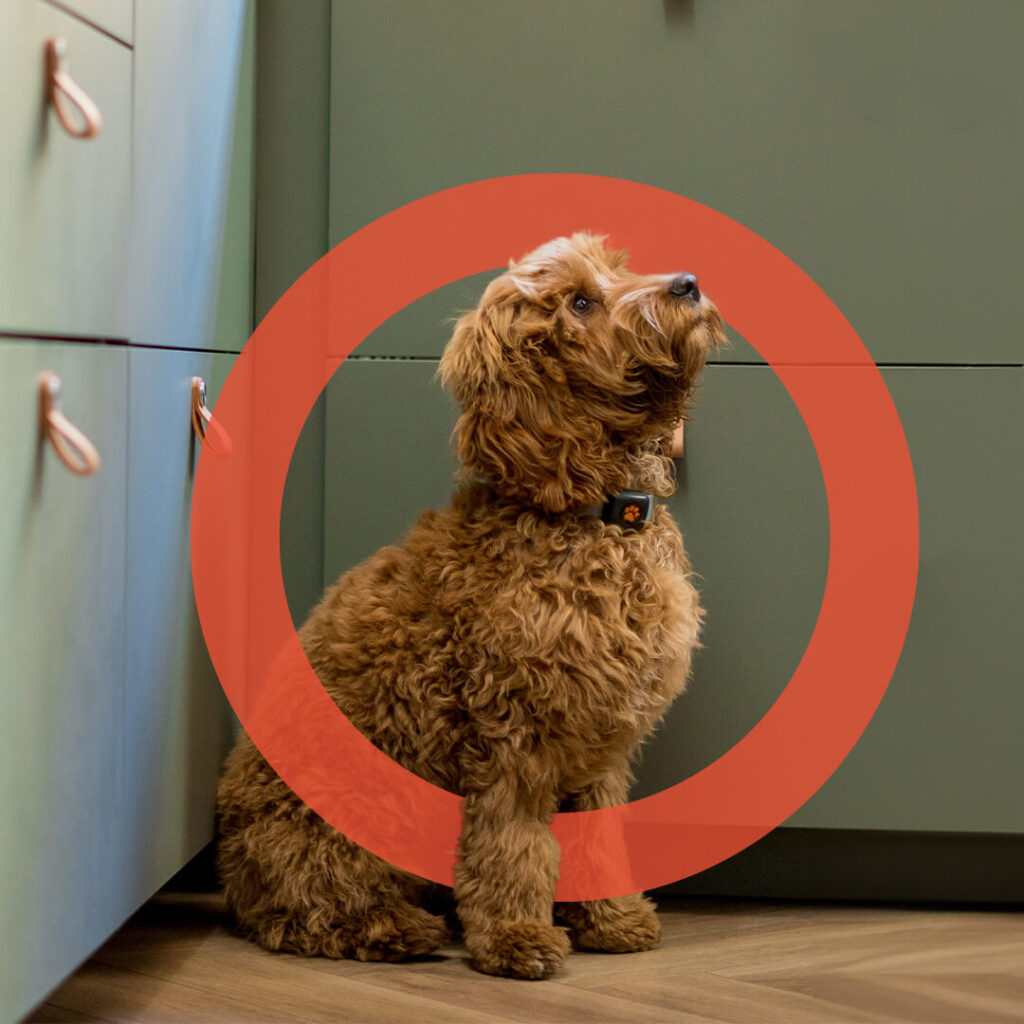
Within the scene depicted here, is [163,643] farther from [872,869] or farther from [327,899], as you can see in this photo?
[872,869]

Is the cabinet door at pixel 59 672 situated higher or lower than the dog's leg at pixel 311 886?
higher

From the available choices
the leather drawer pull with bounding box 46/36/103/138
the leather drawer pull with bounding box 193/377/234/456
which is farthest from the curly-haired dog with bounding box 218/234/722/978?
the leather drawer pull with bounding box 46/36/103/138

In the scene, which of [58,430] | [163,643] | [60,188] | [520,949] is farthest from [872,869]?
[60,188]

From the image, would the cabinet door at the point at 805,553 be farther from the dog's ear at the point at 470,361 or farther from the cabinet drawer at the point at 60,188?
the cabinet drawer at the point at 60,188

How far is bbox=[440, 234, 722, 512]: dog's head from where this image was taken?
56.4 inches

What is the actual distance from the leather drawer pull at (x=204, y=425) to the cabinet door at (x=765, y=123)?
382mm

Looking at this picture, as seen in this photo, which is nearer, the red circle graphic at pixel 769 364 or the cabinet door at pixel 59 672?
the cabinet door at pixel 59 672

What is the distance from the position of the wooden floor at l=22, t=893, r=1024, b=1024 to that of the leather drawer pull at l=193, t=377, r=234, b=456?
0.68m

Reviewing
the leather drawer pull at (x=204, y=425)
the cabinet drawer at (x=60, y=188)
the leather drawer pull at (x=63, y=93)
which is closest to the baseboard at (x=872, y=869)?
the leather drawer pull at (x=204, y=425)

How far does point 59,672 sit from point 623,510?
0.69 meters

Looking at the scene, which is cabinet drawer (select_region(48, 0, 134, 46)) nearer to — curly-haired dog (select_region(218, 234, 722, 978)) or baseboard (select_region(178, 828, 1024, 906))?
curly-haired dog (select_region(218, 234, 722, 978))

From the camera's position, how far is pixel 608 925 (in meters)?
1.59

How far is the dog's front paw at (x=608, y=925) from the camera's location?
159 centimetres

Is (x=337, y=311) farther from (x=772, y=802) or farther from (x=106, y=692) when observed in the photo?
(x=772, y=802)
